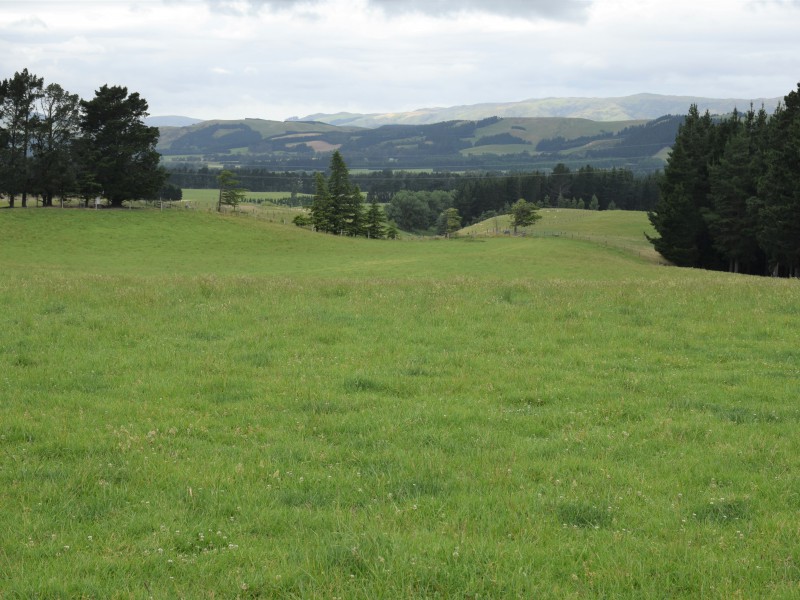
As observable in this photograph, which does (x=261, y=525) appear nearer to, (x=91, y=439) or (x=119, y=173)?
(x=91, y=439)

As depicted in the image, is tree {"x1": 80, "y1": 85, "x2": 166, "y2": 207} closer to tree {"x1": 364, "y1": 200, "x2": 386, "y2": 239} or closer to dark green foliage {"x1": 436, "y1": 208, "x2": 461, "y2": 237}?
tree {"x1": 364, "y1": 200, "x2": 386, "y2": 239}

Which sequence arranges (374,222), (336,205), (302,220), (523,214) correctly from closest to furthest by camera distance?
(336,205) → (302,220) → (374,222) → (523,214)

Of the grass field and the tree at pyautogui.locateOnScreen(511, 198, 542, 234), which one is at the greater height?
the tree at pyautogui.locateOnScreen(511, 198, 542, 234)

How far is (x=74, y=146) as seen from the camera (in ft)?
293

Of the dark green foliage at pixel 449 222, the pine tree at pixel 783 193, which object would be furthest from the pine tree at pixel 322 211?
the pine tree at pixel 783 193

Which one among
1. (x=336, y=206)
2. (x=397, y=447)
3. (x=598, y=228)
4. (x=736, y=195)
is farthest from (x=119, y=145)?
(x=397, y=447)

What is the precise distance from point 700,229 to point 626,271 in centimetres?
2201

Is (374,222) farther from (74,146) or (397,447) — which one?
(397,447)

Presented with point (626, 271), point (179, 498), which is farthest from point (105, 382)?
point (626, 271)

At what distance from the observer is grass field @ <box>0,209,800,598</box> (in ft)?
19.2

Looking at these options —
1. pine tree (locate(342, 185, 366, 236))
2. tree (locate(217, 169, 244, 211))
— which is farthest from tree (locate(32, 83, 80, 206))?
pine tree (locate(342, 185, 366, 236))

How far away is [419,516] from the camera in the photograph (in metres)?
6.86

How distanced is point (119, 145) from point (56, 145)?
968cm

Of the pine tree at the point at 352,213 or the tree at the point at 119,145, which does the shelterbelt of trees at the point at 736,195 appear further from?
the tree at the point at 119,145
